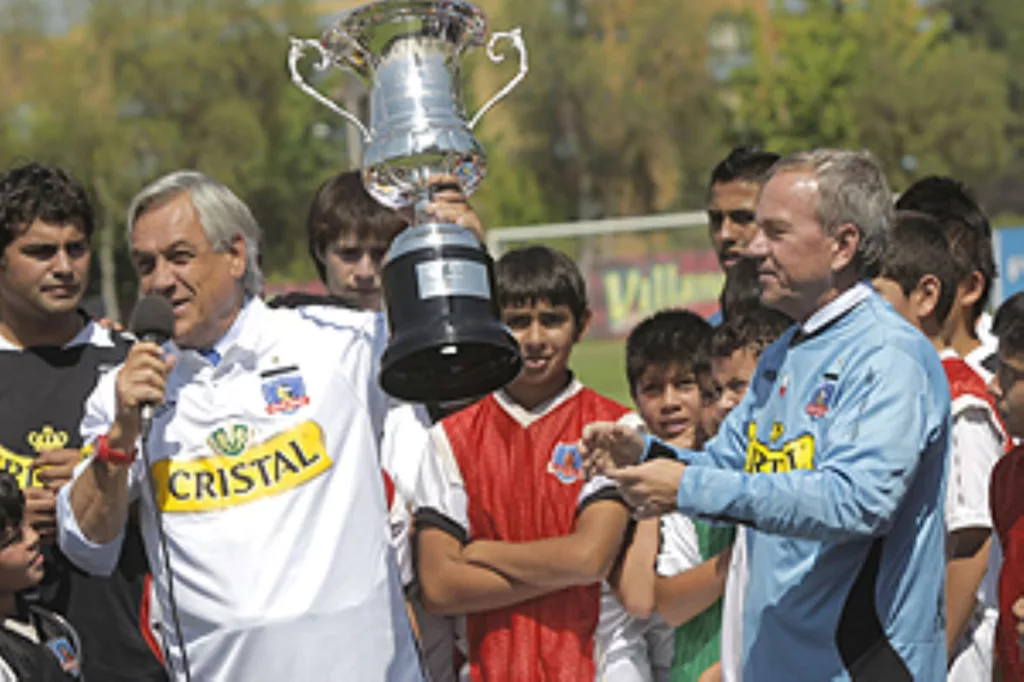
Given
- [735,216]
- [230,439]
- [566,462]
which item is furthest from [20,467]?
[735,216]

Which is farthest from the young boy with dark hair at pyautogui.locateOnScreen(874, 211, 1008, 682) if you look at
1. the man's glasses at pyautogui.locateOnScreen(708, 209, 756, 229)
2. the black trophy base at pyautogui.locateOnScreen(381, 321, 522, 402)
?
the black trophy base at pyautogui.locateOnScreen(381, 321, 522, 402)

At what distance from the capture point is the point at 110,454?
11.8ft

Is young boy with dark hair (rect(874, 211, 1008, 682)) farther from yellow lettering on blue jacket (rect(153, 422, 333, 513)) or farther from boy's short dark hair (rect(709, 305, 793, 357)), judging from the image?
yellow lettering on blue jacket (rect(153, 422, 333, 513))

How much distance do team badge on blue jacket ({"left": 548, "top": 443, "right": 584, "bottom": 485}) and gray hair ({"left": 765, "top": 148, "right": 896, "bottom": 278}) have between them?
121 cm

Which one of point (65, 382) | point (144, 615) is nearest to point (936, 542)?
point (144, 615)

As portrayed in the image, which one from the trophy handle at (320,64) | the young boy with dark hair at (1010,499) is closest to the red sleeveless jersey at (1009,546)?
the young boy with dark hair at (1010,499)

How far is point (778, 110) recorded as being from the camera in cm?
4834

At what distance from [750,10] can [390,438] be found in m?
54.8

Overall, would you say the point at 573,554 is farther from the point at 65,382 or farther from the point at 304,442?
the point at 65,382

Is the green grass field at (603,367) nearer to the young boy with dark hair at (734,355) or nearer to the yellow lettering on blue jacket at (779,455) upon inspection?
the young boy with dark hair at (734,355)

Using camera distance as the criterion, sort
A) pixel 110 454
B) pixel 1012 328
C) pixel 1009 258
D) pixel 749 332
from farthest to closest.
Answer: pixel 1009 258
pixel 749 332
pixel 1012 328
pixel 110 454

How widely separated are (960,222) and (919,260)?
69cm

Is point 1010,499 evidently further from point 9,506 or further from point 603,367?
point 603,367

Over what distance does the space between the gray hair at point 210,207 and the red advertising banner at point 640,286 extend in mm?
33729
